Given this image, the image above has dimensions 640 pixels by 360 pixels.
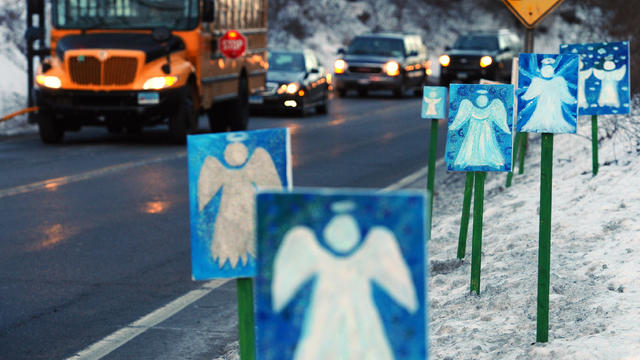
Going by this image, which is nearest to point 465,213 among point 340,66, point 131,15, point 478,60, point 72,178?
point 72,178

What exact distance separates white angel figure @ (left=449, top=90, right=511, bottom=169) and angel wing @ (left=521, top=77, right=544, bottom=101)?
0.71 m

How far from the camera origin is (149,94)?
61.8 feet

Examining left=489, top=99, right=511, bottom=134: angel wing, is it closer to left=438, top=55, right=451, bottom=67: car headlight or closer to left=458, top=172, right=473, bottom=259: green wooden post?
left=458, top=172, right=473, bottom=259: green wooden post

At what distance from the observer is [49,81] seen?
1905 cm

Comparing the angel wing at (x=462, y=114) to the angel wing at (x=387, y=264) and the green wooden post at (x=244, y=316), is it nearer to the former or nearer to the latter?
the green wooden post at (x=244, y=316)

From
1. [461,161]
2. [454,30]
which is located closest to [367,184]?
[461,161]

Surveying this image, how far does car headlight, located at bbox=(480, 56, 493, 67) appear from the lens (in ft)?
119

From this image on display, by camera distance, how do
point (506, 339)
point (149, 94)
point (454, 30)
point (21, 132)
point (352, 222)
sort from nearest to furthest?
1. point (352, 222)
2. point (506, 339)
3. point (149, 94)
4. point (21, 132)
5. point (454, 30)

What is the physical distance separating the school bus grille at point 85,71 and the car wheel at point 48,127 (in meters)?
0.74

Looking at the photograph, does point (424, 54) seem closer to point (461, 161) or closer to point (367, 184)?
point (367, 184)

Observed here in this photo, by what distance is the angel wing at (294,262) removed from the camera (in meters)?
2.99

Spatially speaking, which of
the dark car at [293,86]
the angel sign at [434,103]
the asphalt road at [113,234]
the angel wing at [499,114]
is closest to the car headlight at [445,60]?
the dark car at [293,86]

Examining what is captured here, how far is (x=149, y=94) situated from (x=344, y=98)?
15.9m

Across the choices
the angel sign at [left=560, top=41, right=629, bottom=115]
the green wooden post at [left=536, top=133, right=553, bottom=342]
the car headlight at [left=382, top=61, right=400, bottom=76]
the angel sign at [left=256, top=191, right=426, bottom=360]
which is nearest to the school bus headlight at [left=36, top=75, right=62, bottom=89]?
the angel sign at [left=560, top=41, right=629, bottom=115]
